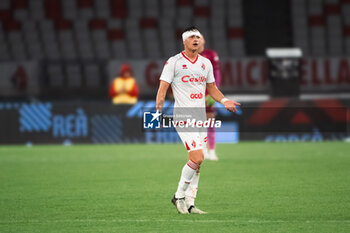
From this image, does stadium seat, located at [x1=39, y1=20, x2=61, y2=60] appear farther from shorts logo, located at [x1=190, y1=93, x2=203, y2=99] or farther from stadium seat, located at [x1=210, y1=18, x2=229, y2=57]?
shorts logo, located at [x1=190, y1=93, x2=203, y2=99]

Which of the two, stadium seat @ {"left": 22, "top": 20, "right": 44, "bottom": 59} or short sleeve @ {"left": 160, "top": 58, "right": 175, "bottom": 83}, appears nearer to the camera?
short sleeve @ {"left": 160, "top": 58, "right": 175, "bottom": 83}

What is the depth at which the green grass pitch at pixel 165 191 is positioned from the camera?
22.9 feet

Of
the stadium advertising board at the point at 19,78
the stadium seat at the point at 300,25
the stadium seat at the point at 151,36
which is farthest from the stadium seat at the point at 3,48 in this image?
the stadium seat at the point at 300,25

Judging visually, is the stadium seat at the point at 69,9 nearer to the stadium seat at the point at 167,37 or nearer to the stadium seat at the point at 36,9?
the stadium seat at the point at 36,9

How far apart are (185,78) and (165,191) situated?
7.32 feet

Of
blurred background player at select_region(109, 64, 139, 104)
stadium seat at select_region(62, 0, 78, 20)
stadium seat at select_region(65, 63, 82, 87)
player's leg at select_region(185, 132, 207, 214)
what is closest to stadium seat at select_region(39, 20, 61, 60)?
stadium seat at select_region(62, 0, 78, 20)

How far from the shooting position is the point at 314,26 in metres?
28.5

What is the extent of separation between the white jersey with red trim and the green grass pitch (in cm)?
113

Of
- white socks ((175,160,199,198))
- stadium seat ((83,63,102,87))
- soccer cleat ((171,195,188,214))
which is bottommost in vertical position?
stadium seat ((83,63,102,87))

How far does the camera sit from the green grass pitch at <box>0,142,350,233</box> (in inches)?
275

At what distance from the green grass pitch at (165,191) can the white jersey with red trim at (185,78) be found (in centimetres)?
113

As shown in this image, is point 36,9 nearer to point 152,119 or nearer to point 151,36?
point 151,36

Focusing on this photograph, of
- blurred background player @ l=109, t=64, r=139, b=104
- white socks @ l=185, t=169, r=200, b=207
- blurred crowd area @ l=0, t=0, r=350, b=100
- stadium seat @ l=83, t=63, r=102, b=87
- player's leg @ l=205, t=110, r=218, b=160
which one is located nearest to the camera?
white socks @ l=185, t=169, r=200, b=207

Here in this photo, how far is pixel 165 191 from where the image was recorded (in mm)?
9445
